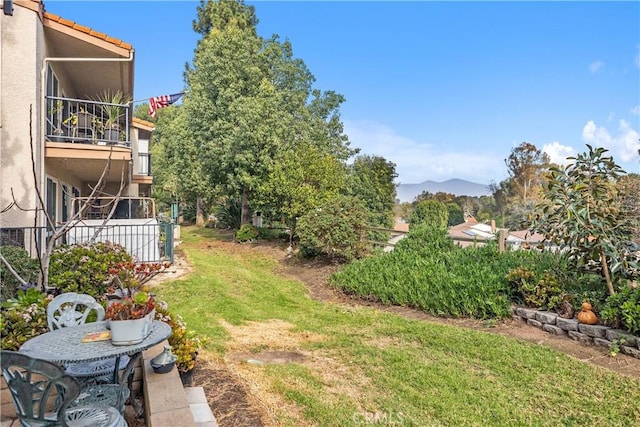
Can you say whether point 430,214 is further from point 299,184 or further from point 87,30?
point 87,30

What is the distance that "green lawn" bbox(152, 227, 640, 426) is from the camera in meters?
3.78

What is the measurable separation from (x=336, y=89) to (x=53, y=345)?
24.8 m

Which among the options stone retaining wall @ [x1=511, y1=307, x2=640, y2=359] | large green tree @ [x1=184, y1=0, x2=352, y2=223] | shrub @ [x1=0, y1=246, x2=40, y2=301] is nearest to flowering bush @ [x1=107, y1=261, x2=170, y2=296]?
shrub @ [x1=0, y1=246, x2=40, y2=301]

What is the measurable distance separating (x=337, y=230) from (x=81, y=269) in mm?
7070

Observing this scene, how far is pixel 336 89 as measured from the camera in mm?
25609

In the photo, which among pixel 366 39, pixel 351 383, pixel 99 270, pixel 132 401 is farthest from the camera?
pixel 366 39

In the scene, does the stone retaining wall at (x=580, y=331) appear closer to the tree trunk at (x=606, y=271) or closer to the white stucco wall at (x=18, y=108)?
the tree trunk at (x=606, y=271)

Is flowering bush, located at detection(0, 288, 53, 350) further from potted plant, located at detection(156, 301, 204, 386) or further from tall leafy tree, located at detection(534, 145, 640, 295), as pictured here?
tall leafy tree, located at detection(534, 145, 640, 295)

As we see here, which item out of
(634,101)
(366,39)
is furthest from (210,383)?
(366,39)

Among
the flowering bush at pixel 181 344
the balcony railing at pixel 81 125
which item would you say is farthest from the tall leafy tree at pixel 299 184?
the flowering bush at pixel 181 344

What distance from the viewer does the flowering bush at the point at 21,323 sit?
141 inches

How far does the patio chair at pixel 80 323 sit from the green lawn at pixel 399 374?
59.2 inches

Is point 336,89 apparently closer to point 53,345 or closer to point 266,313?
point 266,313

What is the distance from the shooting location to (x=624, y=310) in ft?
17.7
